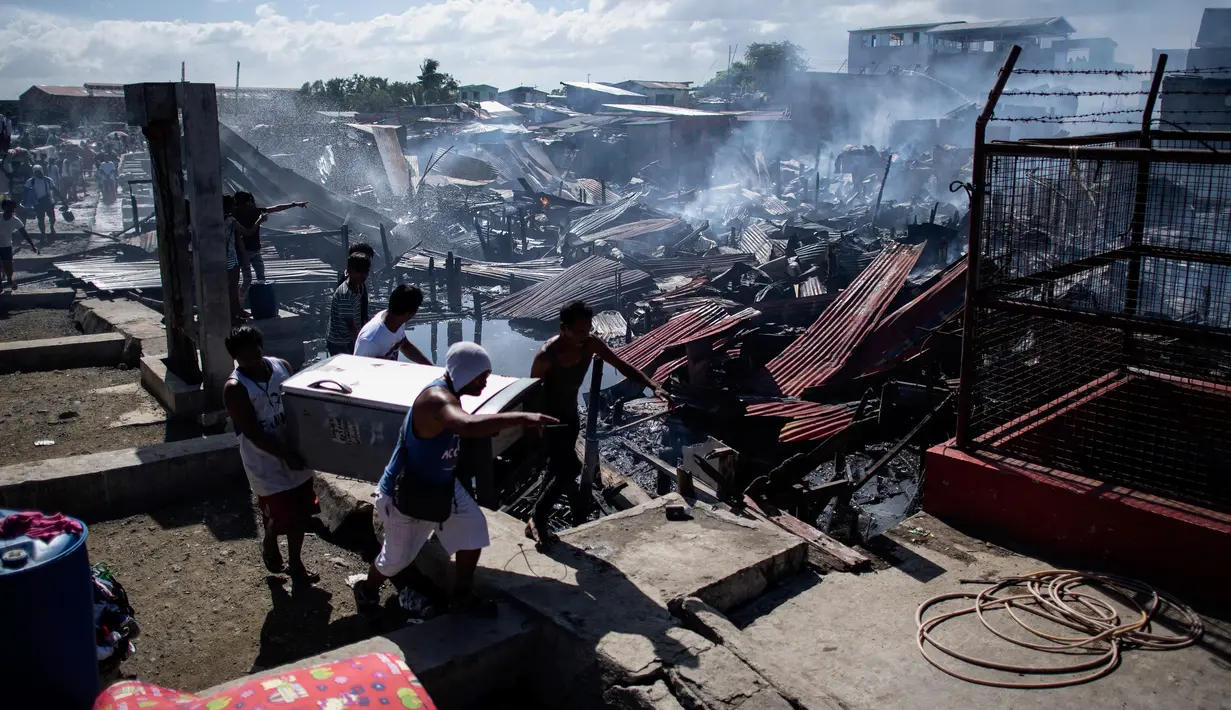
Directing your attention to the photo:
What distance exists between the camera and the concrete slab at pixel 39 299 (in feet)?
41.2

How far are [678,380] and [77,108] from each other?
1671 inches

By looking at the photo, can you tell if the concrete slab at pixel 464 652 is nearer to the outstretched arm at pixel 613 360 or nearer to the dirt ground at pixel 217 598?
the dirt ground at pixel 217 598

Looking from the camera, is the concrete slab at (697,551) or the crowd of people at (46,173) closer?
the concrete slab at (697,551)

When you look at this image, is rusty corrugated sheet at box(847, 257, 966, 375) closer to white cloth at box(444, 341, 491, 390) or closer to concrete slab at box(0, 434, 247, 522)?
concrete slab at box(0, 434, 247, 522)

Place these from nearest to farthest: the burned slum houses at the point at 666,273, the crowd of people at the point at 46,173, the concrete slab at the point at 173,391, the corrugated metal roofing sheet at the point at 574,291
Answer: the concrete slab at the point at 173,391 → the burned slum houses at the point at 666,273 → the corrugated metal roofing sheet at the point at 574,291 → the crowd of people at the point at 46,173

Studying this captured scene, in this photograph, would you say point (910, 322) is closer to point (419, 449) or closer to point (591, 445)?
point (591, 445)

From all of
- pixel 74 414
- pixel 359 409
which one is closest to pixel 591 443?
pixel 359 409

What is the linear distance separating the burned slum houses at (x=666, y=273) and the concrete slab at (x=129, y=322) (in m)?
0.98

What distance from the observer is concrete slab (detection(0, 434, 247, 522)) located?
523 cm

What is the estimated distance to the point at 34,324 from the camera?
1164 cm

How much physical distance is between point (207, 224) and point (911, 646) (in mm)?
5728

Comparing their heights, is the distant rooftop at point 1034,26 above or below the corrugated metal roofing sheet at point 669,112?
above

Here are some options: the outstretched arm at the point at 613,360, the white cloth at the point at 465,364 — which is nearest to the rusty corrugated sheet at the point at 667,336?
the outstretched arm at the point at 613,360

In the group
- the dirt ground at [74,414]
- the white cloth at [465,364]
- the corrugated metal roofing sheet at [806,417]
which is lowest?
the corrugated metal roofing sheet at [806,417]
